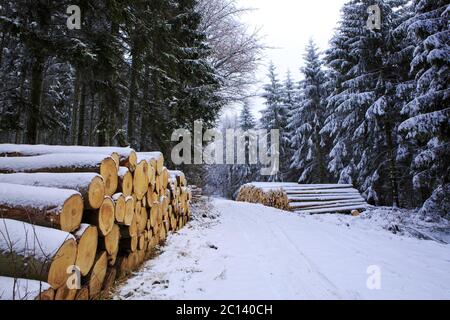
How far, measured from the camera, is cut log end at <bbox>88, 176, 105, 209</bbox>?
342cm

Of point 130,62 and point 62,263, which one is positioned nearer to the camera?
point 62,263

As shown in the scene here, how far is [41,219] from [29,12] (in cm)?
711

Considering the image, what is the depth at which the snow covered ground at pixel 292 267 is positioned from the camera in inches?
142

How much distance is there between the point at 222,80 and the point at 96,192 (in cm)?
1201

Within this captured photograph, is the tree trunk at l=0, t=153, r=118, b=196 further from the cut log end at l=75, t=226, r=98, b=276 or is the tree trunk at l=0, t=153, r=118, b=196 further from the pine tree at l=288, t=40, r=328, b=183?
the pine tree at l=288, t=40, r=328, b=183

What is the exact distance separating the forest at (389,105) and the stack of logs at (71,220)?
882 centimetres

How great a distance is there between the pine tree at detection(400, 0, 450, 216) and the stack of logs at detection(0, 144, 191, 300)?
28.1 feet

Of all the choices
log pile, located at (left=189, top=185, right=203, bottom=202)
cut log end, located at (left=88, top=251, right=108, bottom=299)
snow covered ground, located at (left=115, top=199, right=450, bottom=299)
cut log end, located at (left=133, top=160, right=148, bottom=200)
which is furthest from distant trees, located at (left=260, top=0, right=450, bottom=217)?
cut log end, located at (left=88, top=251, right=108, bottom=299)

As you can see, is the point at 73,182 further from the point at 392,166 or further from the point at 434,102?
the point at 392,166

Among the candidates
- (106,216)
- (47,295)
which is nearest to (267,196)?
(106,216)

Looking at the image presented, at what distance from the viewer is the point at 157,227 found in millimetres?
5941

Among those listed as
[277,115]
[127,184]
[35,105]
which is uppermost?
[277,115]

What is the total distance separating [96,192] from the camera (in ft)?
11.5

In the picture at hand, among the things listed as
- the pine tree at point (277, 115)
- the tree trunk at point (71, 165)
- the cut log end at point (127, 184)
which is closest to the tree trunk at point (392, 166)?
the cut log end at point (127, 184)
